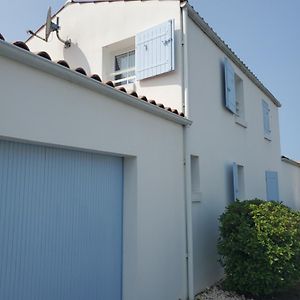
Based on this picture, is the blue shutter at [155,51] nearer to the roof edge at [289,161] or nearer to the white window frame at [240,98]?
the white window frame at [240,98]

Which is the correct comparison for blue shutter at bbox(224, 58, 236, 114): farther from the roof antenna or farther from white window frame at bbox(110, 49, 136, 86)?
the roof antenna

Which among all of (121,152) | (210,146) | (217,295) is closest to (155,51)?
(210,146)

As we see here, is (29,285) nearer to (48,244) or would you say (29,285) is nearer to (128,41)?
(48,244)

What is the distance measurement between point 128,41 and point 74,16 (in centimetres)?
223

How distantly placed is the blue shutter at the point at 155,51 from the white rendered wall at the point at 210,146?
499 millimetres

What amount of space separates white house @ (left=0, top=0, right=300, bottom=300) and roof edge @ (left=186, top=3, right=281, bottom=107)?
37 mm

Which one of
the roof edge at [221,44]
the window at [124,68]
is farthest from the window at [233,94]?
the window at [124,68]

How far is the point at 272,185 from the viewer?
12672mm

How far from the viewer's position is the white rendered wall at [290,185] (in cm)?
1567

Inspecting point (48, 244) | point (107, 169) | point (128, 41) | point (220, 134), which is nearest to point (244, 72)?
point (220, 134)

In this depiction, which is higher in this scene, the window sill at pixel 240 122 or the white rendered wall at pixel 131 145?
the window sill at pixel 240 122

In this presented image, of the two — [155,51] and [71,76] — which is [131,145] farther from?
[155,51]

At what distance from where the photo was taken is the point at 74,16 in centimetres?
939

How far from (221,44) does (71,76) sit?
20.0 ft
